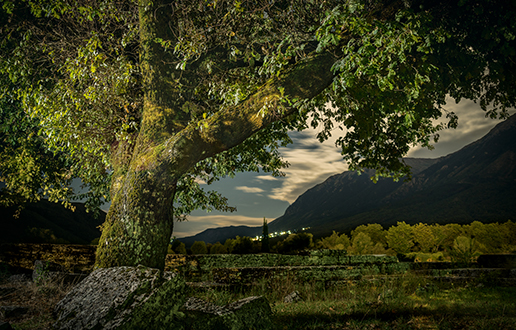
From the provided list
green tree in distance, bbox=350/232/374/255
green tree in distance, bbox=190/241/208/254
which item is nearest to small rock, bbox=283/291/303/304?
green tree in distance, bbox=190/241/208/254

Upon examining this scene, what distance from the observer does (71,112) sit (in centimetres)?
743

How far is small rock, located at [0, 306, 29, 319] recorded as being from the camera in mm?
4230

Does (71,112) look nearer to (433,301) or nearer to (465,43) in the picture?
(433,301)

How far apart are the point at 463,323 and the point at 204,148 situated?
553cm

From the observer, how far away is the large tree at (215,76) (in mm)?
5694

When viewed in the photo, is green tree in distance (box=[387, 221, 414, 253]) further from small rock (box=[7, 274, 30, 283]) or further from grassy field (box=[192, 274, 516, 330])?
small rock (box=[7, 274, 30, 283])

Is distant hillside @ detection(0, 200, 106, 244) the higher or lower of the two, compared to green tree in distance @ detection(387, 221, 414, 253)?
higher

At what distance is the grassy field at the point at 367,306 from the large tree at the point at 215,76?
1.49m

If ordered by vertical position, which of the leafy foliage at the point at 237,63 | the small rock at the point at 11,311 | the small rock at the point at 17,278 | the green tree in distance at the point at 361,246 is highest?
the leafy foliage at the point at 237,63

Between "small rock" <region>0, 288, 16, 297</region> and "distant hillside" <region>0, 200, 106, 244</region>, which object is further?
"distant hillside" <region>0, 200, 106, 244</region>

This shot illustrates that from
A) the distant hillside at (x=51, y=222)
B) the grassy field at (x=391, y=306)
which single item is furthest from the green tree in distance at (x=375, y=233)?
the distant hillside at (x=51, y=222)

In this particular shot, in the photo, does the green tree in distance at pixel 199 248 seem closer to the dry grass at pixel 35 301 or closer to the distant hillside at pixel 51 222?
the dry grass at pixel 35 301

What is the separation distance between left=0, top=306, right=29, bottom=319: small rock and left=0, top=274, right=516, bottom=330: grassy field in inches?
4.1

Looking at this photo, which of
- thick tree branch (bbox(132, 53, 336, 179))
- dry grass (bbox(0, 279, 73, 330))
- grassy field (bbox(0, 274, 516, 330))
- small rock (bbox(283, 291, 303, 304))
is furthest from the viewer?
small rock (bbox(283, 291, 303, 304))
